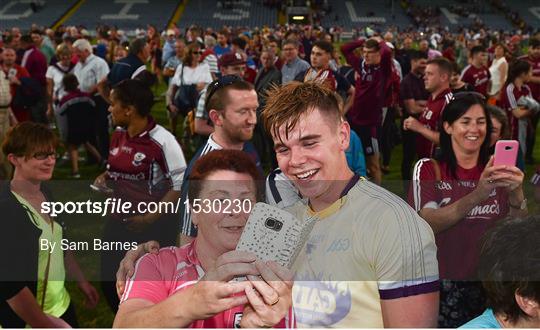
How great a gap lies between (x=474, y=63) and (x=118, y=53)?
499 cm

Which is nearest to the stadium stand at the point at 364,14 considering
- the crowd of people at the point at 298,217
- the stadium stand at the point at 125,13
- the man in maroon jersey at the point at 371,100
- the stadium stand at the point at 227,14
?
the stadium stand at the point at 227,14

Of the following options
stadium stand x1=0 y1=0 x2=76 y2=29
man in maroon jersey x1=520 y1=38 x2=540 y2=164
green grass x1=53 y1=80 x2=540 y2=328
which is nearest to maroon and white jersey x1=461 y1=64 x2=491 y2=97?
man in maroon jersey x1=520 y1=38 x2=540 y2=164

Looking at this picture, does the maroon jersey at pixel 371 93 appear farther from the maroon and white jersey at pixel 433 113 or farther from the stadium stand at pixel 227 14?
the stadium stand at pixel 227 14

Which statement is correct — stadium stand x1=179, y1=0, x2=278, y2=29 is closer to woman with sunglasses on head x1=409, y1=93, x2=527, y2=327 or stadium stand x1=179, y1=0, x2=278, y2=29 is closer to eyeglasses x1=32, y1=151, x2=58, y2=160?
eyeglasses x1=32, y1=151, x2=58, y2=160

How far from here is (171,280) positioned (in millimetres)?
1399

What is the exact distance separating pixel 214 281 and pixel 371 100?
5.08m

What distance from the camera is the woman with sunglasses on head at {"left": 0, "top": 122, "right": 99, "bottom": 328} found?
78.8 inches

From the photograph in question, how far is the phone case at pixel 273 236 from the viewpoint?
1.32m

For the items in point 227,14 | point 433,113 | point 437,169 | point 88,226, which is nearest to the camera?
point 437,169

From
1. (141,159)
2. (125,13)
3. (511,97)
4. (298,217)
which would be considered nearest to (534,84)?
(511,97)

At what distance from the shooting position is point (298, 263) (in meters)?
1.46

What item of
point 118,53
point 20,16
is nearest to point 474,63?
point 118,53

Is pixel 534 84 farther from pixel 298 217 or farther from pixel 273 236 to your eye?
pixel 273 236

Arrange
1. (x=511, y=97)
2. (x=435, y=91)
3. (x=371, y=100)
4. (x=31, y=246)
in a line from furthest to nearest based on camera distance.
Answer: (x=511, y=97) → (x=371, y=100) → (x=435, y=91) → (x=31, y=246)
